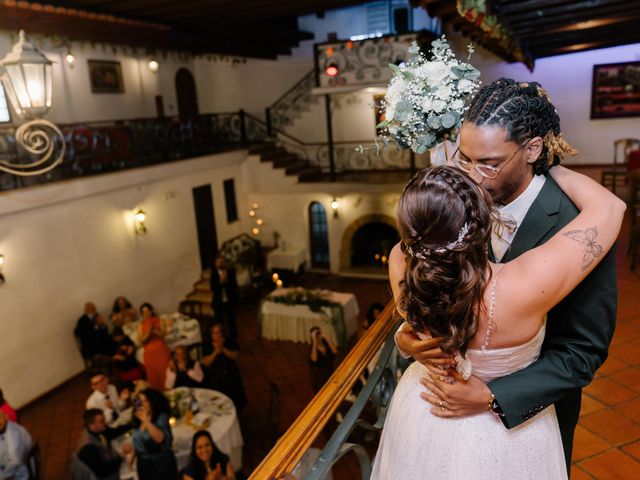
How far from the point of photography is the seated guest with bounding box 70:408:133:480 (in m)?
4.96

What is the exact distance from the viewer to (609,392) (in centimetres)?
317

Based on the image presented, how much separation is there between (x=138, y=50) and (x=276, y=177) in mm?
4821

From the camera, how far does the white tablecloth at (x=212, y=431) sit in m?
5.36

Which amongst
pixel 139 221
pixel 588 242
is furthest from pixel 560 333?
pixel 139 221

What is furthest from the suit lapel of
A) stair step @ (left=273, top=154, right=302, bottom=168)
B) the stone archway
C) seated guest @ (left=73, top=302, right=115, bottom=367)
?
stair step @ (left=273, top=154, right=302, bottom=168)

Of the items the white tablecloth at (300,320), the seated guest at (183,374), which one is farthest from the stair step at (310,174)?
the seated guest at (183,374)

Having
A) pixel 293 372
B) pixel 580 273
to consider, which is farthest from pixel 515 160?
pixel 293 372

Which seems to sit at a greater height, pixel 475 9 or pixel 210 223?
pixel 475 9

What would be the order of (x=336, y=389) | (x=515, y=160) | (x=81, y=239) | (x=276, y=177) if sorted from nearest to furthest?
(x=515, y=160) → (x=336, y=389) → (x=81, y=239) → (x=276, y=177)

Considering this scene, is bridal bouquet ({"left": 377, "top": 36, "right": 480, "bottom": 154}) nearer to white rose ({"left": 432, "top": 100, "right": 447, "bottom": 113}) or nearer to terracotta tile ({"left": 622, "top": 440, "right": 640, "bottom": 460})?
white rose ({"left": 432, "top": 100, "right": 447, "bottom": 113})

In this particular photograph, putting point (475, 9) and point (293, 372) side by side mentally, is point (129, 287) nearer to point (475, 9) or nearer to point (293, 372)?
point (293, 372)

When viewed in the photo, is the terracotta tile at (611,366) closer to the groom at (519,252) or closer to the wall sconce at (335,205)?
the groom at (519,252)

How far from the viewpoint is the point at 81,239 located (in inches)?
370

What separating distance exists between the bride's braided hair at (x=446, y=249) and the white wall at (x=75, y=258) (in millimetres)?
8250
